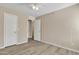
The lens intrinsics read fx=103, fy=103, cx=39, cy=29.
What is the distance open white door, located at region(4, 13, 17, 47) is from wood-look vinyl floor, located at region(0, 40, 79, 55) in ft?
0.46

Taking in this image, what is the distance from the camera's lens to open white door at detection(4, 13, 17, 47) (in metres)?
2.15

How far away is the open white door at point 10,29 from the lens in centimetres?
215

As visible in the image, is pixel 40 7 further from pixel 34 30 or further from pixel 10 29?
pixel 10 29

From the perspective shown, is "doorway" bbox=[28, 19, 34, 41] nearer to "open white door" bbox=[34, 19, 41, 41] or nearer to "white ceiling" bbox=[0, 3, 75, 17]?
"open white door" bbox=[34, 19, 41, 41]

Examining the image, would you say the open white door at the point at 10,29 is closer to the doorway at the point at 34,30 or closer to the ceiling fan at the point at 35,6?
the doorway at the point at 34,30

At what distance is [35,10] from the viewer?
6.93 ft

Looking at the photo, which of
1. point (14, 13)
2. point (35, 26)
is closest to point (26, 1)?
point (14, 13)

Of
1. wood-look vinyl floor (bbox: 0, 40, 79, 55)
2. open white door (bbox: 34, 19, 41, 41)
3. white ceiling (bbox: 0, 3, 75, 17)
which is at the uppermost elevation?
white ceiling (bbox: 0, 3, 75, 17)

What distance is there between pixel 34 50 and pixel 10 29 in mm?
689

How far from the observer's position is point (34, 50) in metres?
2.11

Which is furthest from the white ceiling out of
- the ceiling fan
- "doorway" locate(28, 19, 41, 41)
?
"doorway" locate(28, 19, 41, 41)

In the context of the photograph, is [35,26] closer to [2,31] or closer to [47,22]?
[47,22]

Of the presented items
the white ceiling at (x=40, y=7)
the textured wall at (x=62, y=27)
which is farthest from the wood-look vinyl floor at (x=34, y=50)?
the white ceiling at (x=40, y=7)
